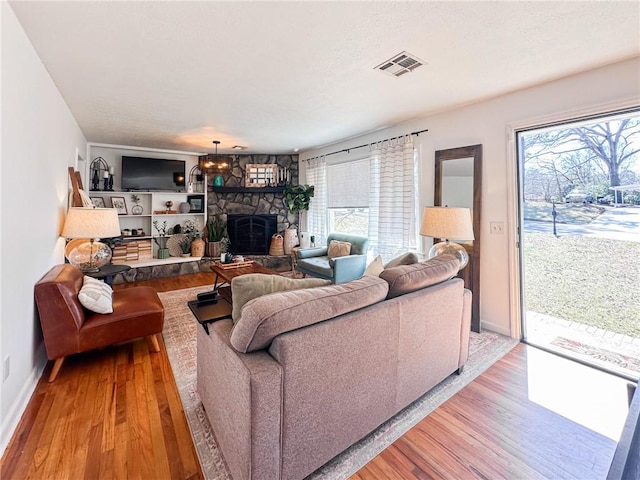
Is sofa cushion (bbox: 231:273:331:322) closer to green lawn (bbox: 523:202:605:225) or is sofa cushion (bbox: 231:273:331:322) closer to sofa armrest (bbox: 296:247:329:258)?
green lawn (bbox: 523:202:605:225)

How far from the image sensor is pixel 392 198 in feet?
13.0

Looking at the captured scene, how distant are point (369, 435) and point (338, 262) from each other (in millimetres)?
2384

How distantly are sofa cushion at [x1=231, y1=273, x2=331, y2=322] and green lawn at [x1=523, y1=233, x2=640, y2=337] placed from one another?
8.45ft

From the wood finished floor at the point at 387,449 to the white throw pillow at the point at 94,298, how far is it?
500mm

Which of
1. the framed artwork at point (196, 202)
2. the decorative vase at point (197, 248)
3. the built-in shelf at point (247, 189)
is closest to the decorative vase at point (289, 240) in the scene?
the built-in shelf at point (247, 189)

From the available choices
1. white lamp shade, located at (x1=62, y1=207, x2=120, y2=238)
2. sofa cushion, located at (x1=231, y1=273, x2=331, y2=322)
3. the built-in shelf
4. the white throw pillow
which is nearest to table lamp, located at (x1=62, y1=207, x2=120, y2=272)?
white lamp shade, located at (x1=62, y1=207, x2=120, y2=238)

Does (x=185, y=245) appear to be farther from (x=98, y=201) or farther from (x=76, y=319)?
(x=76, y=319)

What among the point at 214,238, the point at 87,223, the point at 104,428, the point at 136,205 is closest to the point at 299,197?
the point at 214,238

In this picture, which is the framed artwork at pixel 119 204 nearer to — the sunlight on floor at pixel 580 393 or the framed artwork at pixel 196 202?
the framed artwork at pixel 196 202

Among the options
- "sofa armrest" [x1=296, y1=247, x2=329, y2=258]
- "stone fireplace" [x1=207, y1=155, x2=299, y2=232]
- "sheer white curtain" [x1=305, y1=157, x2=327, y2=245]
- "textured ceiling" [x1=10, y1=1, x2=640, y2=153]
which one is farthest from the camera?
"stone fireplace" [x1=207, y1=155, x2=299, y2=232]

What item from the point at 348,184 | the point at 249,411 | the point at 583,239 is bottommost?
the point at 249,411

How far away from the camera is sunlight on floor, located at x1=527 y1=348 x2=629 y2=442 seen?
1.76 metres

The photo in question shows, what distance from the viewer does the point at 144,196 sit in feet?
18.2

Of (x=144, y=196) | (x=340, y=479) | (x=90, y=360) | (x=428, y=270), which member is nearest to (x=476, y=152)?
(x=428, y=270)
